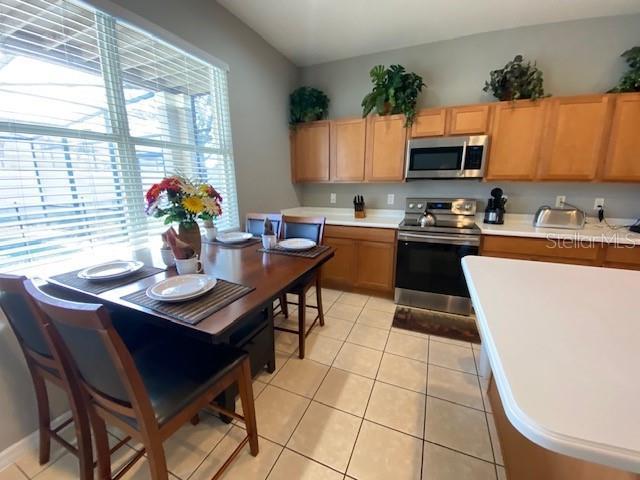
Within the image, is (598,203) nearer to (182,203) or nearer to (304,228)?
(304,228)

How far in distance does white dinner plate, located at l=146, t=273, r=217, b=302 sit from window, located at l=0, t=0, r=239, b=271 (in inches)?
32.9

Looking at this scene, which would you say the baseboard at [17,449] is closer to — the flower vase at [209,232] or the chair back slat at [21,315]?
the chair back slat at [21,315]

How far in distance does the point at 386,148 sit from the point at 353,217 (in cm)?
85

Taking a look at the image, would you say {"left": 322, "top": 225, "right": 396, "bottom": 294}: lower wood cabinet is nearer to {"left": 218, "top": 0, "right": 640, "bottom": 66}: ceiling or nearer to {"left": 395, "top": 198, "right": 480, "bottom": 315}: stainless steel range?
{"left": 395, "top": 198, "right": 480, "bottom": 315}: stainless steel range

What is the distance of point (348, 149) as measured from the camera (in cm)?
318

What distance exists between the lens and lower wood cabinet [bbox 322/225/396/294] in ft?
9.48

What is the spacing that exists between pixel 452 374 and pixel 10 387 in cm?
246

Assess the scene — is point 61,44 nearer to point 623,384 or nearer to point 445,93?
point 623,384

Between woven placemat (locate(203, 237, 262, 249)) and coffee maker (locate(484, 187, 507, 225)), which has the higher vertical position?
coffee maker (locate(484, 187, 507, 225))

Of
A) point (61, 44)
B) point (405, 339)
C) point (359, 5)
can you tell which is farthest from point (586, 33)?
point (61, 44)

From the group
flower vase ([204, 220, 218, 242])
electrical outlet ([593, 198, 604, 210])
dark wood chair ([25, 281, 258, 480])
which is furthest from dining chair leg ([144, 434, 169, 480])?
electrical outlet ([593, 198, 604, 210])

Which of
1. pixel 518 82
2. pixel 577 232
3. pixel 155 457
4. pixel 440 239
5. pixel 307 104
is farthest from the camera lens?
pixel 307 104

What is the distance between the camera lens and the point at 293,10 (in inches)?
92.9

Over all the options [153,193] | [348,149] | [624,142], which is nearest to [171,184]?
[153,193]
